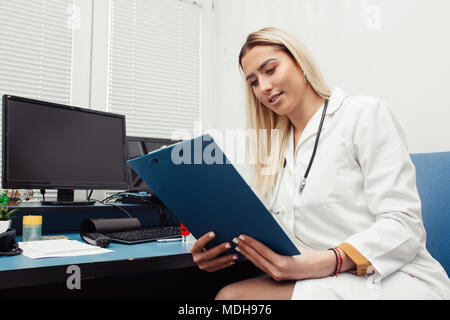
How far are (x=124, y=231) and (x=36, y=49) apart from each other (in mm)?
1514

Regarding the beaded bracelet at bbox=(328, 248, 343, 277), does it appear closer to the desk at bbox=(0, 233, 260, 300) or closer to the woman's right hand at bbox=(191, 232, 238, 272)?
the woman's right hand at bbox=(191, 232, 238, 272)

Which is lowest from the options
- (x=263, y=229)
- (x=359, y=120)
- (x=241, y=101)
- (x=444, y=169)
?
(x=263, y=229)

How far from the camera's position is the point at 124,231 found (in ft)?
4.71

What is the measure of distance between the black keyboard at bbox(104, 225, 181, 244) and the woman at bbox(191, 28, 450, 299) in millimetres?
320

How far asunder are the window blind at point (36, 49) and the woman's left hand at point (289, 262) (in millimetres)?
1747

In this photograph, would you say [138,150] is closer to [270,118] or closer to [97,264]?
[270,118]

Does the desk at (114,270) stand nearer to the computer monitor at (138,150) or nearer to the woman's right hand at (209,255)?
the woman's right hand at (209,255)

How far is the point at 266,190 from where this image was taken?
1.28m

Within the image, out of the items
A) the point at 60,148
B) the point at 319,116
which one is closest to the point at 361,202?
the point at 319,116

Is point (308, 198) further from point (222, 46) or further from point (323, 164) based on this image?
point (222, 46)

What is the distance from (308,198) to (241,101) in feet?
5.37

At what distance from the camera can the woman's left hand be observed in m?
0.84

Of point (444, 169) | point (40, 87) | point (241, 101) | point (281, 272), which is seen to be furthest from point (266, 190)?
point (40, 87)

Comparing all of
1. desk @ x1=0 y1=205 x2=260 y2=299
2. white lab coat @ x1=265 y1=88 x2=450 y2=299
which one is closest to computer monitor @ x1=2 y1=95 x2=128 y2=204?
desk @ x1=0 y1=205 x2=260 y2=299
